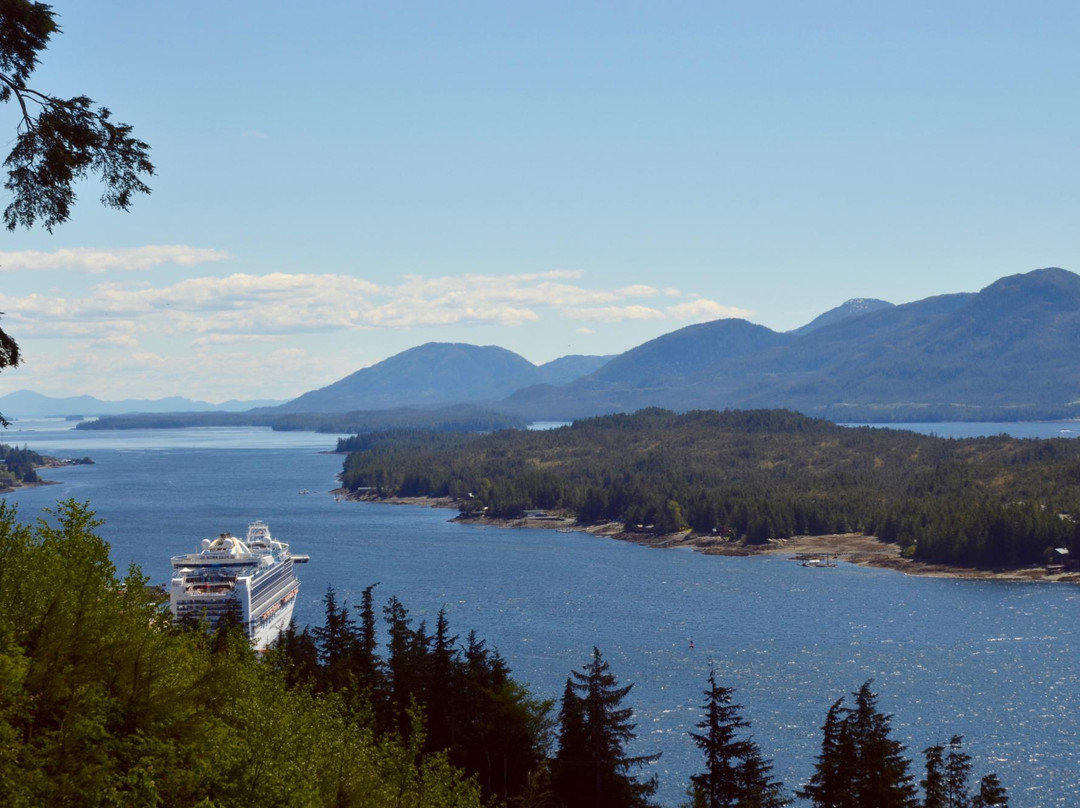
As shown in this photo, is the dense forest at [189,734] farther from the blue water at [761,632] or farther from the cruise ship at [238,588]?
the cruise ship at [238,588]

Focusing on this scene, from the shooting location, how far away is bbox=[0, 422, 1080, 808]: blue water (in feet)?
226

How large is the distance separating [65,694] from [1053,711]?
67368mm

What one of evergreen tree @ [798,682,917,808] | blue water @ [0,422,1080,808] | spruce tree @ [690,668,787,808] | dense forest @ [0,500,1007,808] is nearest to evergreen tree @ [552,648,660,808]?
dense forest @ [0,500,1007,808]

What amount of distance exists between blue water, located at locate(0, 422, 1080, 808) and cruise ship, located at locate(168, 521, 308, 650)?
5.66 m

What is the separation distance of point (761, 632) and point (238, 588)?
4522 cm

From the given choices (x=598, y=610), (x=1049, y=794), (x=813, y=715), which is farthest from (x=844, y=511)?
(x=1049, y=794)

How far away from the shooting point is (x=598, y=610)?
114 meters

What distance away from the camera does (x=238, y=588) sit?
303 ft

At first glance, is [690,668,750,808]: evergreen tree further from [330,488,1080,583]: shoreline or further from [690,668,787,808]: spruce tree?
[330,488,1080,583]: shoreline

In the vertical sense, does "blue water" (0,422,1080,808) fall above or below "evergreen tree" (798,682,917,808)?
below

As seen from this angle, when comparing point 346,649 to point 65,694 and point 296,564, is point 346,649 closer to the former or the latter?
point 65,694

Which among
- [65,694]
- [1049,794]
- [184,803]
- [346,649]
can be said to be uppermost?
[65,694]

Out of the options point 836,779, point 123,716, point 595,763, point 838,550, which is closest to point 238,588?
point 595,763

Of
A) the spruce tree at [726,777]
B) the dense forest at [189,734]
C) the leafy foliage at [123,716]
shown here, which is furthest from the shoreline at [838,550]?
the leafy foliage at [123,716]
